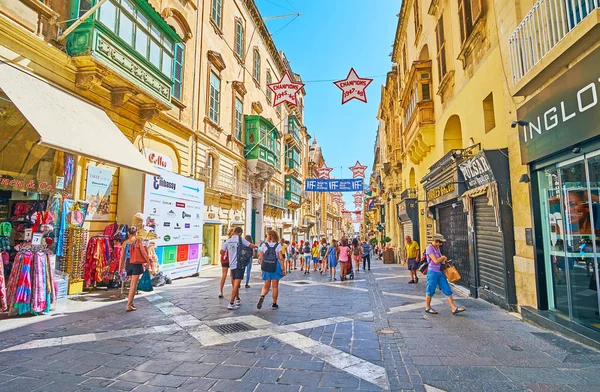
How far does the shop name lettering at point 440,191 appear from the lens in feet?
33.6

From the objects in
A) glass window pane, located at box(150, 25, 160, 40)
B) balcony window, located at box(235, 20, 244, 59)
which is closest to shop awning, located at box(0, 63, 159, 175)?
glass window pane, located at box(150, 25, 160, 40)

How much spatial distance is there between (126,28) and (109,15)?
72 cm

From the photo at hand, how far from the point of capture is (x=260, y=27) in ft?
82.9

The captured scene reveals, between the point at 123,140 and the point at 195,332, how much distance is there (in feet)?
20.7

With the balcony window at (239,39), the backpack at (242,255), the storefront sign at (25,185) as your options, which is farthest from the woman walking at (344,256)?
the balcony window at (239,39)

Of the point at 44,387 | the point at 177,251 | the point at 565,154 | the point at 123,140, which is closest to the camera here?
the point at 44,387

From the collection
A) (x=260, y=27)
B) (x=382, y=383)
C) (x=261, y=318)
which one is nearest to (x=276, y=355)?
(x=382, y=383)

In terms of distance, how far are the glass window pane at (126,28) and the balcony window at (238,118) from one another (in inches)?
415

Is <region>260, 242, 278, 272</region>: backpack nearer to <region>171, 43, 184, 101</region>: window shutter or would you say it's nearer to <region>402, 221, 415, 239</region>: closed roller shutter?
<region>171, 43, 184, 101</region>: window shutter

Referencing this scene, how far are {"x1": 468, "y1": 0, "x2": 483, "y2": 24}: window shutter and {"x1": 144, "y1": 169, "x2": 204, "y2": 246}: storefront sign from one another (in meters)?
9.44

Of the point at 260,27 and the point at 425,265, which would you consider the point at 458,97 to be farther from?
the point at 260,27

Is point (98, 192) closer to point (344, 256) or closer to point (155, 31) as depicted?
point (155, 31)

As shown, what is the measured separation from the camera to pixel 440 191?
1139 centimetres

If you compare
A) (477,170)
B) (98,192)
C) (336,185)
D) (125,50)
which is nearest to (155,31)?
(125,50)
